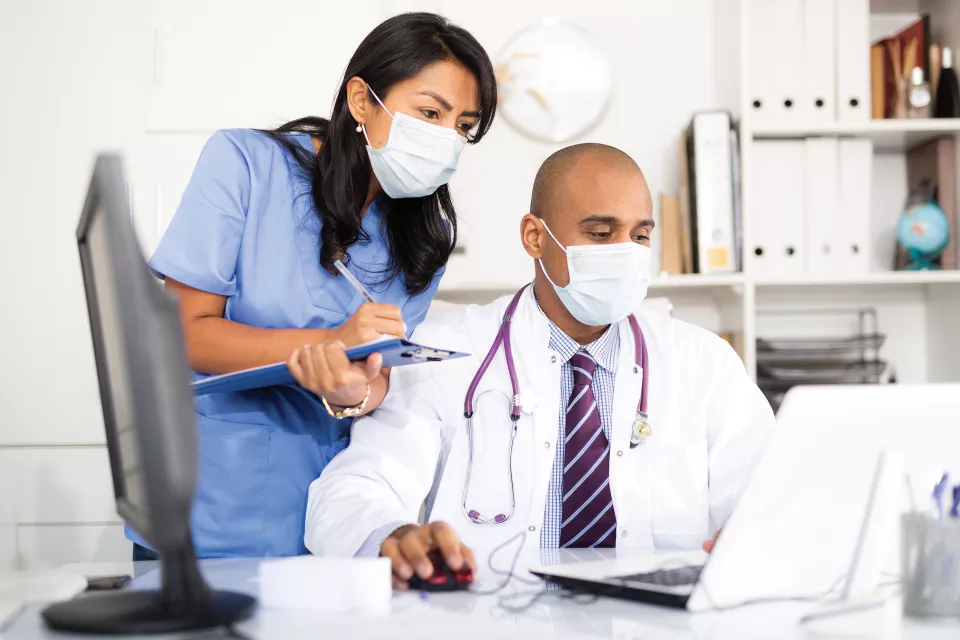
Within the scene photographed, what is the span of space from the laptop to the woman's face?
0.95 meters

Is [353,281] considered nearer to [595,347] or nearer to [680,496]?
[595,347]

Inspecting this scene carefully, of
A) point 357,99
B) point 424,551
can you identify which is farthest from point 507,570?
point 357,99

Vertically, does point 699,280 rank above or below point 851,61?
below

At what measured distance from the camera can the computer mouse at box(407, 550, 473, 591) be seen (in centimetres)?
98

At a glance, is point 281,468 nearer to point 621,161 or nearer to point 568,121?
point 621,161

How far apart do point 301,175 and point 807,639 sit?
3.74ft

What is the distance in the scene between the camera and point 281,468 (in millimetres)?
1524

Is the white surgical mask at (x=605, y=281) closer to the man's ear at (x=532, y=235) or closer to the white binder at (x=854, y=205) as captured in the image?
the man's ear at (x=532, y=235)

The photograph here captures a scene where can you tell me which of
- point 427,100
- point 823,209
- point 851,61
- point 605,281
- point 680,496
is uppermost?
point 851,61

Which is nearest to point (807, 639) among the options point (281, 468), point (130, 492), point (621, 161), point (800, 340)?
point (130, 492)

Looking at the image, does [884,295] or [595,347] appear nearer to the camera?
[595,347]

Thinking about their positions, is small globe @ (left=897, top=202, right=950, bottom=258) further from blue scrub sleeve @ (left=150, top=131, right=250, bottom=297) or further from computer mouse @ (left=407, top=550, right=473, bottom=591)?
computer mouse @ (left=407, top=550, right=473, bottom=591)

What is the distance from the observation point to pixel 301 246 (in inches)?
62.2

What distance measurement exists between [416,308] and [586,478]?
0.43m
